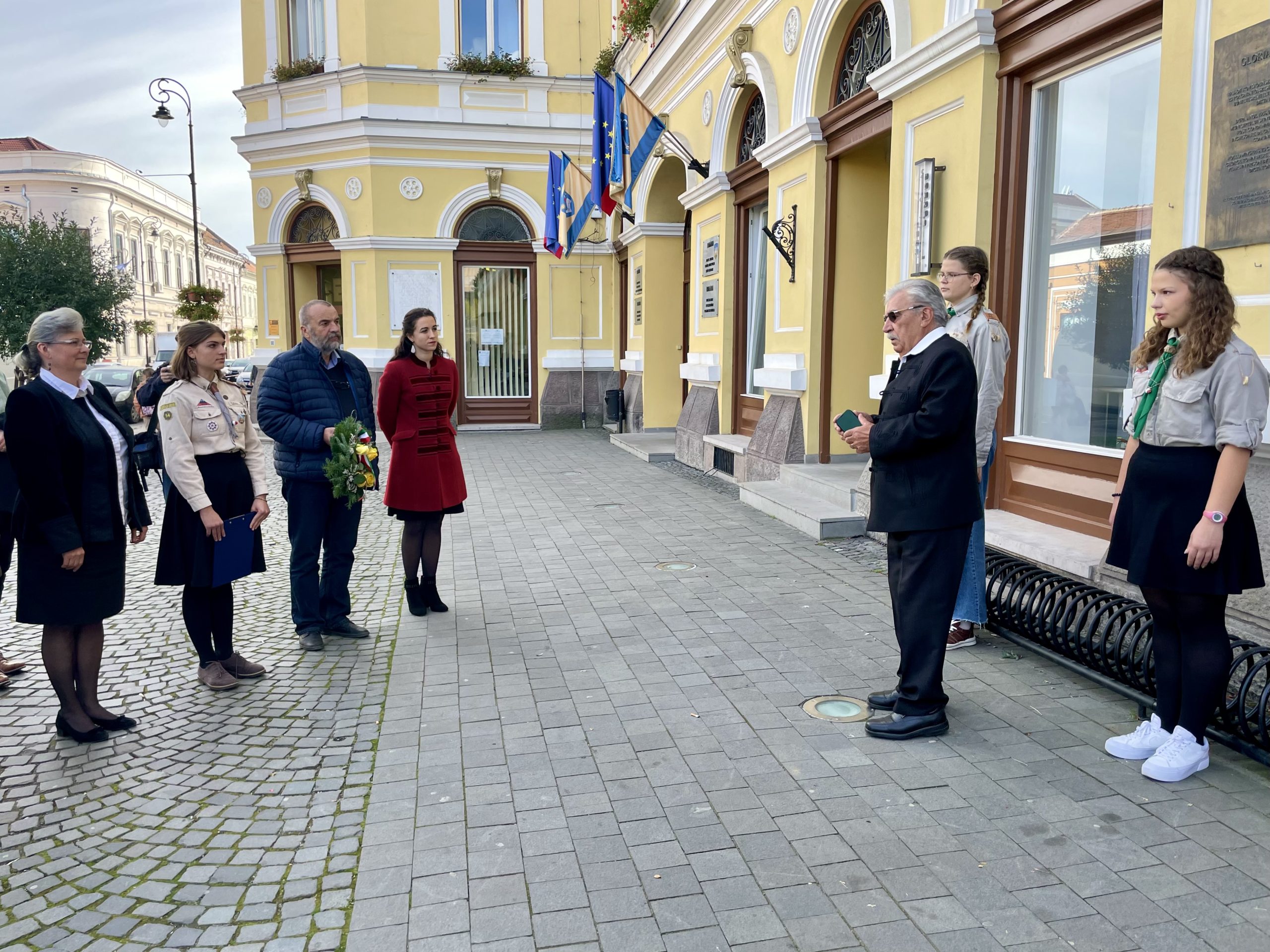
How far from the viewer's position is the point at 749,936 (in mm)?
2635

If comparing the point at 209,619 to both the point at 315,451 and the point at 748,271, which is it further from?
the point at 748,271

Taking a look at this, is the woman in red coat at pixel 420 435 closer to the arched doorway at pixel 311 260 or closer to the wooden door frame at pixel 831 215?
the wooden door frame at pixel 831 215

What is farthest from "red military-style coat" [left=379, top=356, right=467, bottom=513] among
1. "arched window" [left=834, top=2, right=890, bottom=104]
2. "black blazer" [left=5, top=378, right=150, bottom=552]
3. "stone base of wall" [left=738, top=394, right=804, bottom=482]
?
"arched window" [left=834, top=2, right=890, bottom=104]

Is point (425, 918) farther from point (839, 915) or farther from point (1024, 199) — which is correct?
point (1024, 199)

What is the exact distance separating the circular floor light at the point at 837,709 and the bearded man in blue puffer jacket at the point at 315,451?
2.73 m

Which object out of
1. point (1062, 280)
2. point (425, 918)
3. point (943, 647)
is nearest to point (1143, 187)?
point (1062, 280)

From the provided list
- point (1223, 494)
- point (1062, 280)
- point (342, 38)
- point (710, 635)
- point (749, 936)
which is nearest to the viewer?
point (749, 936)

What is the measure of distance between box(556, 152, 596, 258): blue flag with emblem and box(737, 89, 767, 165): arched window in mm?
3266

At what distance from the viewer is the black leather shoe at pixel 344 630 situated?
18.2 ft

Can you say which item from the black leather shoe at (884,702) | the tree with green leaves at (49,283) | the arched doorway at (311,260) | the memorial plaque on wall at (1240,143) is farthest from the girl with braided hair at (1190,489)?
the tree with green leaves at (49,283)

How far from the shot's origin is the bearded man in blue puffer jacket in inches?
207

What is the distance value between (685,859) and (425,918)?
82cm

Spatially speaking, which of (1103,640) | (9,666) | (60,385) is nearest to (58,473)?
(60,385)

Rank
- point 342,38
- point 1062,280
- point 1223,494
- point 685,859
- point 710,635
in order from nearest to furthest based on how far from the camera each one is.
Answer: point 685,859
point 1223,494
point 710,635
point 1062,280
point 342,38
